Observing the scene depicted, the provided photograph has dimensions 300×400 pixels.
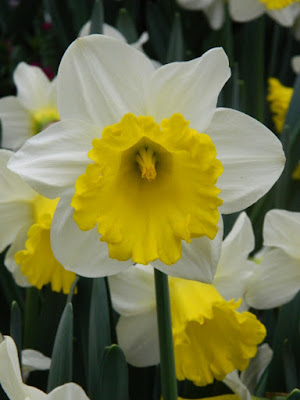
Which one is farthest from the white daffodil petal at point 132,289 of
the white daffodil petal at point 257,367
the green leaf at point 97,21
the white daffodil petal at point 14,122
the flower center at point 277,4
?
the flower center at point 277,4

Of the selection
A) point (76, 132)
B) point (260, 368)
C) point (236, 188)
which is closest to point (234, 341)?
point (260, 368)

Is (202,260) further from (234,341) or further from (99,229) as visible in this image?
(234,341)

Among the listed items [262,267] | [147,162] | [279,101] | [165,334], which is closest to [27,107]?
[279,101]

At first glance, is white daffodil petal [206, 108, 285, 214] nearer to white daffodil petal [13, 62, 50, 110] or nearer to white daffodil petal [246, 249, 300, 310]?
white daffodil petal [246, 249, 300, 310]

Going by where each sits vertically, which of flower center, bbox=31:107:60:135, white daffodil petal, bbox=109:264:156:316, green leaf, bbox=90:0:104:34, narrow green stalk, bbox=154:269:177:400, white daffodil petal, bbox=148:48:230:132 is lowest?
flower center, bbox=31:107:60:135

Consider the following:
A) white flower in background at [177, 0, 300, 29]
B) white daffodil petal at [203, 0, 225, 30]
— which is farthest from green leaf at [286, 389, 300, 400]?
white daffodil petal at [203, 0, 225, 30]

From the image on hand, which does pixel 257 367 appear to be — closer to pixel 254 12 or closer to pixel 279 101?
pixel 279 101

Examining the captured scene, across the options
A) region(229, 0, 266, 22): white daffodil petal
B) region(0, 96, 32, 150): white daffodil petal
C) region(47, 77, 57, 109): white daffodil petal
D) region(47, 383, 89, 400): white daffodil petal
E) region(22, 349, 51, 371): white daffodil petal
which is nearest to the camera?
region(47, 383, 89, 400): white daffodil petal

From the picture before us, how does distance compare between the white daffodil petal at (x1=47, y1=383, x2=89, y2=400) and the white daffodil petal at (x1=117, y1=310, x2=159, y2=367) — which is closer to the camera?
the white daffodil petal at (x1=47, y1=383, x2=89, y2=400)

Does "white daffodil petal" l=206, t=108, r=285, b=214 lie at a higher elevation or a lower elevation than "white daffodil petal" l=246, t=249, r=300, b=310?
higher
